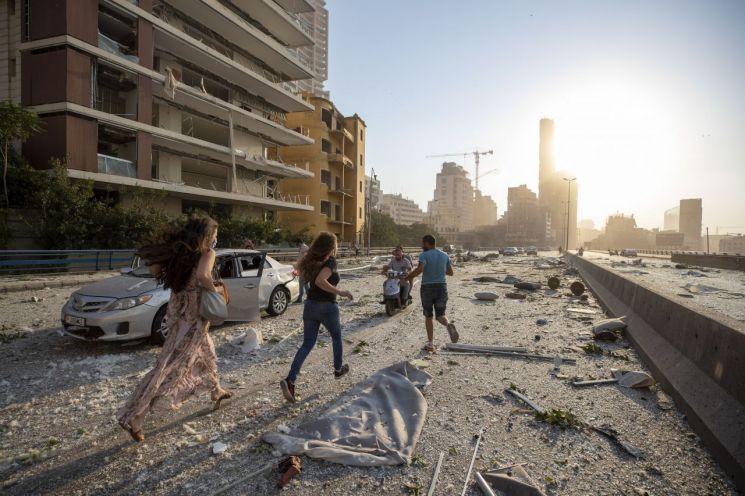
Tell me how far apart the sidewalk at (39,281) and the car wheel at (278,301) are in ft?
31.7

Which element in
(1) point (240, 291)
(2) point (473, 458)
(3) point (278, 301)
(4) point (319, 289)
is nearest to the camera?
(2) point (473, 458)

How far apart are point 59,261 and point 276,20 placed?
30.9m

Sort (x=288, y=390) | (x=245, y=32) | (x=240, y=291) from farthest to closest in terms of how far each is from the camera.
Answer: (x=245, y=32) → (x=240, y=291) → (x=288, y=390)

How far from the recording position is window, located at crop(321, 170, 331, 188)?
156ft

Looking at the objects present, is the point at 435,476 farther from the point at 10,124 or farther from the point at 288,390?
the point at 10,124

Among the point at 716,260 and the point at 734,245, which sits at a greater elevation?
the point at 734,245

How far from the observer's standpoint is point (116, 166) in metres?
22.3

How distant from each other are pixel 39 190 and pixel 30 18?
421 inches

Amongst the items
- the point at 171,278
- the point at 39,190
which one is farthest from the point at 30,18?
the point at 171,278

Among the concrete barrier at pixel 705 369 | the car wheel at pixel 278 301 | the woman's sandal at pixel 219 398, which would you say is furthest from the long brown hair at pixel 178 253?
the car wheel at pixel 278 301

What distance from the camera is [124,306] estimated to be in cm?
596

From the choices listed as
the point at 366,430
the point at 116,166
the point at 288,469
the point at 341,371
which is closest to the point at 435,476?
the point at 366,430

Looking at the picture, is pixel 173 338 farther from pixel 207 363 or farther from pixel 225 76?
pixel 225 76

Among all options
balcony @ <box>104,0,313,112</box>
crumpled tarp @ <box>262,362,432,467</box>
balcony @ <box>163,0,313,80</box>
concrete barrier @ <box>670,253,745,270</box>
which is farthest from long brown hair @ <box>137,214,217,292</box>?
concrete barrier @ <box>670,253,745,270</box>
